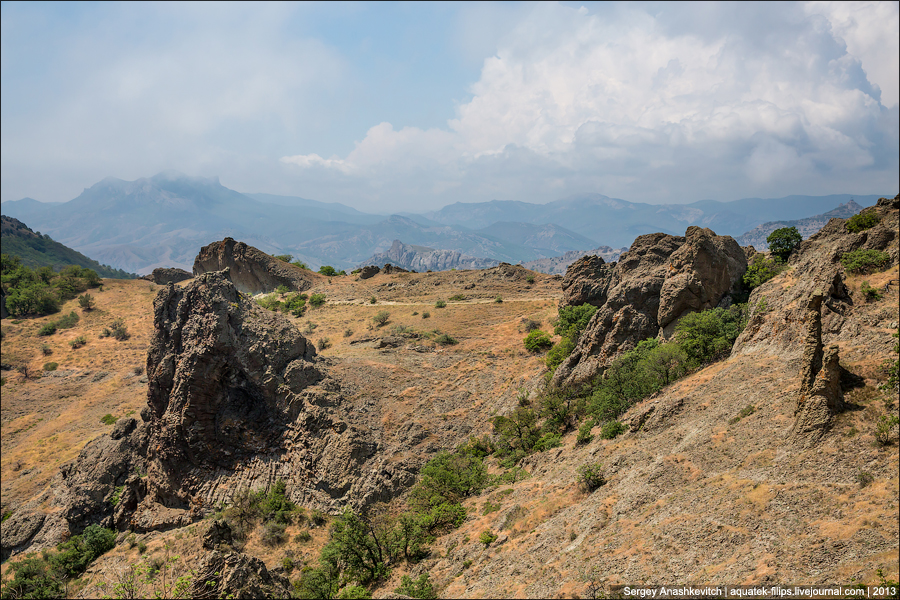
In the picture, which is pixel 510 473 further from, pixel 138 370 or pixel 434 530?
pixel 138 370

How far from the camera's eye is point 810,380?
12539 millimetres

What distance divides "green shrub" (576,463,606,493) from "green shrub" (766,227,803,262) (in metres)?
27.7

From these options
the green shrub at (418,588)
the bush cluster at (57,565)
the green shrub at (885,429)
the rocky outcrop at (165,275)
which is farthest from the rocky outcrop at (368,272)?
the green shrub at (885,429)

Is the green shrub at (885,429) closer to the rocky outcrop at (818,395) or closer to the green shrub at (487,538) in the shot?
the rocky outcrop at (818,395)

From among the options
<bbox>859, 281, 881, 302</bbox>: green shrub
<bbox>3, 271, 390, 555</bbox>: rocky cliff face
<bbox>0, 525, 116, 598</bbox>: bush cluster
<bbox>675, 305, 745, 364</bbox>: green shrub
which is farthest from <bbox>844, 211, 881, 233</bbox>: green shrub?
<bbox>0, 525, 116, 598</bbox>: bush cluster

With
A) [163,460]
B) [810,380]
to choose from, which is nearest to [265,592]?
[163,460]

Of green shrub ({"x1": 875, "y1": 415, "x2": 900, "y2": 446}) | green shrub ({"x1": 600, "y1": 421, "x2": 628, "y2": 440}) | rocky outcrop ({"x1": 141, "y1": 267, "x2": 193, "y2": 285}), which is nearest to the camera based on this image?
green shrub ({"x1": 875, "y1": 415, "x2": 900, "y2": 446})

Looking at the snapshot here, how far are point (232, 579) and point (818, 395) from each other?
19.4 m

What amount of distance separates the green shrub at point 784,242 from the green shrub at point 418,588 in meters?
35.1

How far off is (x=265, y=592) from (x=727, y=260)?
30.9 meters

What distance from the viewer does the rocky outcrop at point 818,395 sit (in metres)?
11.8

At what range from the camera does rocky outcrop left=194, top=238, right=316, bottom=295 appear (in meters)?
78.4

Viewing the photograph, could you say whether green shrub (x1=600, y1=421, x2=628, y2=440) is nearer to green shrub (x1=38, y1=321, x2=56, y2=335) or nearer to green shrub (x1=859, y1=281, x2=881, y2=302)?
green shrub (x1=859, y1=281, x2=881, y2=302)

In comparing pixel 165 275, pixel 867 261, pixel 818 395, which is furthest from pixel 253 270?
pixel 818 395
